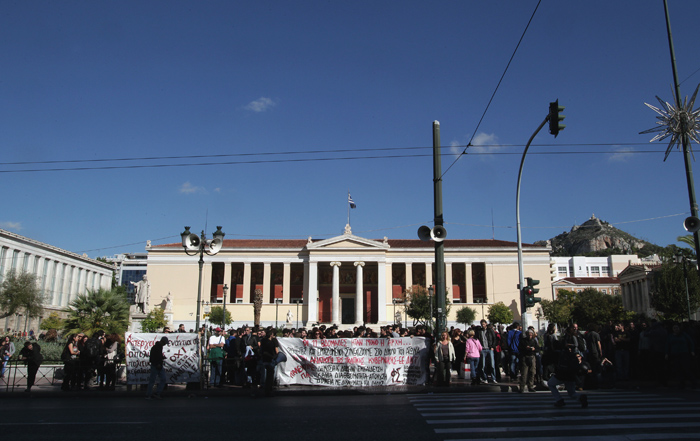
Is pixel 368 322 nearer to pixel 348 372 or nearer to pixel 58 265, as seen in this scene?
pixel 58 265

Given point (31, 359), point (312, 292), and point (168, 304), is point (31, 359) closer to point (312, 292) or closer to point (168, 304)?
point (168, 304)

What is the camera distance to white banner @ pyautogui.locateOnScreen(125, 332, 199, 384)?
48.9 feet

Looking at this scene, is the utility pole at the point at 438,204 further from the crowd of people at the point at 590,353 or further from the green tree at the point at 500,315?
the green tree at the point at 500,315

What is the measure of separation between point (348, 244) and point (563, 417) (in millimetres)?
54375

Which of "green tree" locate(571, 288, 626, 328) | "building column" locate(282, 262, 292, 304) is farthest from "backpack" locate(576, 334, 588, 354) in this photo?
"green tree" locate(571, 288, 626, 328)

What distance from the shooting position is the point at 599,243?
172125 mm

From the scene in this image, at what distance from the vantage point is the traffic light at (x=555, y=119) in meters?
13.2

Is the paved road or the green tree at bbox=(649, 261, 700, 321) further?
the green tree at bbox=(649, 261, 700, 321)

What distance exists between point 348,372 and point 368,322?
5030 centimetres

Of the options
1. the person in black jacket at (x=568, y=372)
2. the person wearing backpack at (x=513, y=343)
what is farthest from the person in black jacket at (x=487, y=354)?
the person in black jacket at (x=568, y=372)

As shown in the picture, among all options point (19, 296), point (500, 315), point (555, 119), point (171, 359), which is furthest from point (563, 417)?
point (19, 296)

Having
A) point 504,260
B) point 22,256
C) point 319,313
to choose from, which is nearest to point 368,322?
point 319,313

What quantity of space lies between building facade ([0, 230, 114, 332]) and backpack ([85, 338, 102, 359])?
135 feet

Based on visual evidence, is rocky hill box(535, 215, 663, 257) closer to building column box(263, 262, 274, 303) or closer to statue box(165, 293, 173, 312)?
building column box(263, 262, 274, 303)
